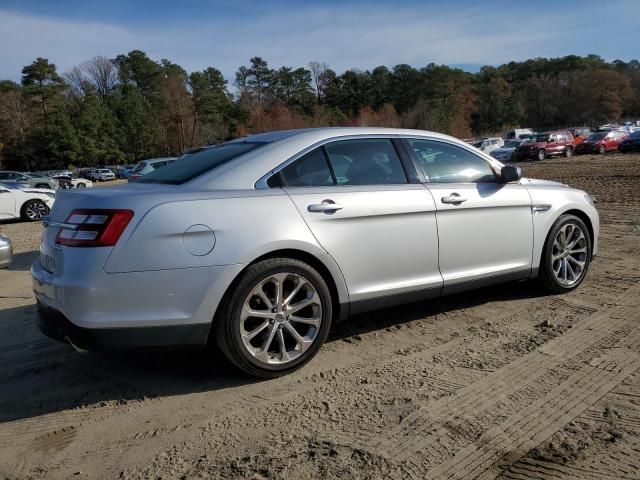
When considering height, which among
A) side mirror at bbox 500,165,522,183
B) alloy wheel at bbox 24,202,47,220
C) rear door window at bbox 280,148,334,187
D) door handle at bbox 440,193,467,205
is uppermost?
rear door window at bbox 280,148,334,187

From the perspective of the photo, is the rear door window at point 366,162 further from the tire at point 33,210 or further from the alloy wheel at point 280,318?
the tire at point 33,210

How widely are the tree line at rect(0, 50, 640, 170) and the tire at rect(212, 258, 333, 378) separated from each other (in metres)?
56.8

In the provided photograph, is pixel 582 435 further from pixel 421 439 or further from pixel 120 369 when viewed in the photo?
pixel 120 369

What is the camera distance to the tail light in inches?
116

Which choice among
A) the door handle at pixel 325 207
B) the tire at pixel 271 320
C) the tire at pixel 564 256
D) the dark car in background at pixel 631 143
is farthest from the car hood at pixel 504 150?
the tire at pixel 271 320

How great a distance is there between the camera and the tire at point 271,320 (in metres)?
3.19

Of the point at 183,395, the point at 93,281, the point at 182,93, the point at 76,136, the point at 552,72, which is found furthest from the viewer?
the point at 552,72

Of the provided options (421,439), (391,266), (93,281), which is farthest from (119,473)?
(391,266)

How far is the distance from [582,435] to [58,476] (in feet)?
7.99

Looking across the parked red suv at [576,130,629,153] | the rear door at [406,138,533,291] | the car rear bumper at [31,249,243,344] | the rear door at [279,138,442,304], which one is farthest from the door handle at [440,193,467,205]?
→ the parked red suv at [576,130,629,153]

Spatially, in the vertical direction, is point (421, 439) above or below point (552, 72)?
below

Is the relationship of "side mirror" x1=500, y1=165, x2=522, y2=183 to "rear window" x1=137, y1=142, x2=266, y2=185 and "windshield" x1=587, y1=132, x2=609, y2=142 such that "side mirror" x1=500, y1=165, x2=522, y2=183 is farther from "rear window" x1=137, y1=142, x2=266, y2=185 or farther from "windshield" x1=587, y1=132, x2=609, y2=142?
"windshield" x1=587, y1=132, x2=609, y2=142

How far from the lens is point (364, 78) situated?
97.9m

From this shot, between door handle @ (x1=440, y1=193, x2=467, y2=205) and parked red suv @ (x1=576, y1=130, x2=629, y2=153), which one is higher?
door handle @ (x1=440, y1=193, x2=467, y2=205)
